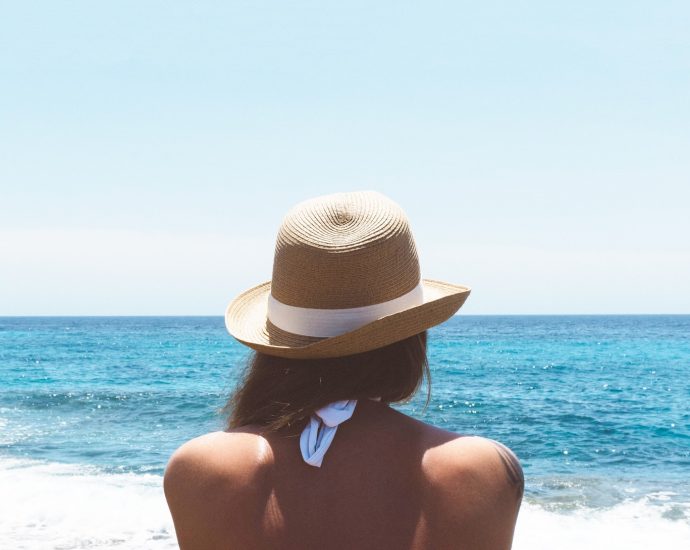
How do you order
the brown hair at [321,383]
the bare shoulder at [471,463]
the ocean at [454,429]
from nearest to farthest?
the bare shoulder at [471,463], the brown hair at [321,383], the ocean at [454,429]

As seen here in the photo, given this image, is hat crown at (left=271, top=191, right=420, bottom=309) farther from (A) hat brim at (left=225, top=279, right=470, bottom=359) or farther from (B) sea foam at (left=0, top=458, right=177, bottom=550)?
(B) sea foam at (left=0, top=458, right=177, bottom=550)

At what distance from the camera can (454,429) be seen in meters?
14.2

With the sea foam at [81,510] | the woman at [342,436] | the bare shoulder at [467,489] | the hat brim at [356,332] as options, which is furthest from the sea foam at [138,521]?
the bare shoulder at [467,489]

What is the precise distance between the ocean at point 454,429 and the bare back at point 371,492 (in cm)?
31

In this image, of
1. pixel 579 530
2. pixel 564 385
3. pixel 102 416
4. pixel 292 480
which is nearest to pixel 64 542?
pixel 579 530

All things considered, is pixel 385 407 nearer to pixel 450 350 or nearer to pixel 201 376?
pixel 201 376

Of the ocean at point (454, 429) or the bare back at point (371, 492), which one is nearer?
the bare back at point (371, 492)

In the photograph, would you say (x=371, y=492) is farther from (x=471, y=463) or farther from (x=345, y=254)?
(x=345, y=254)

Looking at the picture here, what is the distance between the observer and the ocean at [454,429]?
748cm

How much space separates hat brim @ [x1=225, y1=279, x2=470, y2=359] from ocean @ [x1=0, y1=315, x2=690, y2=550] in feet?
0.63

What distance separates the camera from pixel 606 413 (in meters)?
16.8

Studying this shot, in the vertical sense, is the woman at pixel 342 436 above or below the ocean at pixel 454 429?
above

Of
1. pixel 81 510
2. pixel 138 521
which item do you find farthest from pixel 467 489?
pixel 81 510

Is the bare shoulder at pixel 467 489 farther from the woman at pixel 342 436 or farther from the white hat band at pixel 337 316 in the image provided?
the white hat band at pixel 337 316
